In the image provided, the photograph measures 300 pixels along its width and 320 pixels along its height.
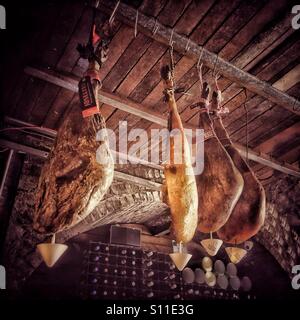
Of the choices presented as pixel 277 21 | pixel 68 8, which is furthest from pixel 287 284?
pixel 68 8

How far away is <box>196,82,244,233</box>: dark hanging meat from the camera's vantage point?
211cm

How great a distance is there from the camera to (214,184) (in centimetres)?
223

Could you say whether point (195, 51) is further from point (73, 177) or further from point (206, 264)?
point (206, 264)

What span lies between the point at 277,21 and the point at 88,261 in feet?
14.6

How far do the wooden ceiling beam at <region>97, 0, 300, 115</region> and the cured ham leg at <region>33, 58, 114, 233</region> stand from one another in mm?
481

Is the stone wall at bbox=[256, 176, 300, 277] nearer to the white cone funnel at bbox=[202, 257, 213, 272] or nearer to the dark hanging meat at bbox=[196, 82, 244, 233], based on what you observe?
the white cone funnel at bbox=[202, 257, 213, 272]

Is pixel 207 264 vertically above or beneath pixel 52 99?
beneath

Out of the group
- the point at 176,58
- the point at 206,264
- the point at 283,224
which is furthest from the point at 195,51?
the point at 206,264

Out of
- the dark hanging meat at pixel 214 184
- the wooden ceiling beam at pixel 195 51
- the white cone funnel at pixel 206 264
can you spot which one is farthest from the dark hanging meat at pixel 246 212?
the white cone funnel at pixel 206 264

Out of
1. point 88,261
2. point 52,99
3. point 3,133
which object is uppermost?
point 52,99

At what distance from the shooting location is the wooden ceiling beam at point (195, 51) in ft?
6.92

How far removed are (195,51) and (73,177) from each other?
1444 mm

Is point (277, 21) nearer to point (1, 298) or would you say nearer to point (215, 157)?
point (215, 157)

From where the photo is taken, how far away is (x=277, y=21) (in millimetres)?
2412
